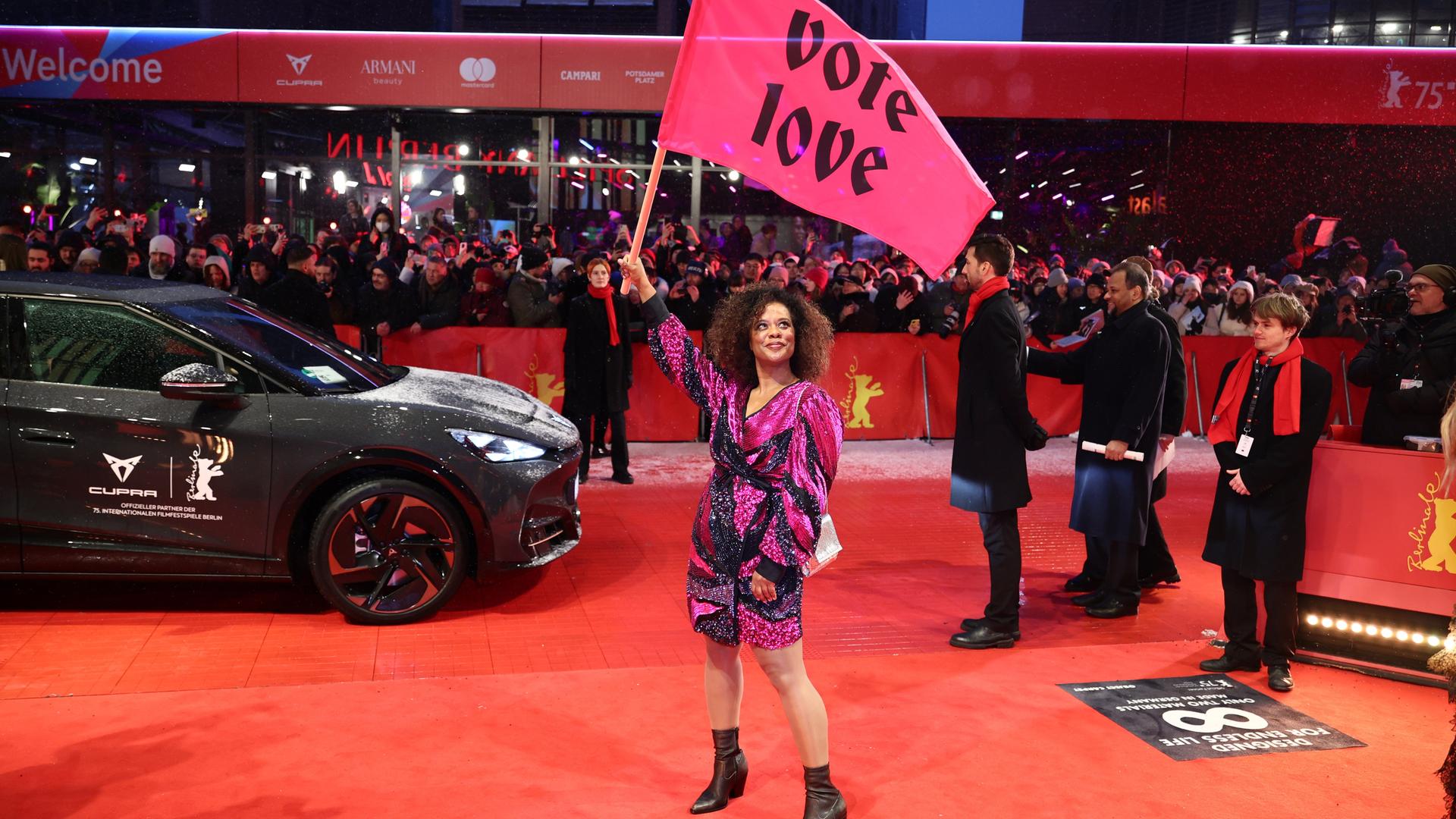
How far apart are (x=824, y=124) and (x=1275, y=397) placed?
2631 millimetres

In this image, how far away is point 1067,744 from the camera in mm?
4742

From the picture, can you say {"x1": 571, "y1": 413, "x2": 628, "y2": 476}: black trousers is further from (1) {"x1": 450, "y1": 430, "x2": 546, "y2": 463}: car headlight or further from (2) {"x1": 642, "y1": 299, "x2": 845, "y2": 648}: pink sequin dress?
(2) {"x1": 642, "y1": 299, "x2": 845, "y2": 648}: pink sequin dress

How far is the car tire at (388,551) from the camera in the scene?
19.9 ft

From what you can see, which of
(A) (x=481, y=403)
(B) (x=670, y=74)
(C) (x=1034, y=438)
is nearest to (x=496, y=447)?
(A) (x=481, y=403)

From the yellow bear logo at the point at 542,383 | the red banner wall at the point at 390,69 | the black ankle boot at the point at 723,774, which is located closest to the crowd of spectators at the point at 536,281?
the yellow bear logo at the point at 542,383

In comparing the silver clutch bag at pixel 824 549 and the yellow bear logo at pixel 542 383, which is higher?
the silver clutch bag at pixel 824 549

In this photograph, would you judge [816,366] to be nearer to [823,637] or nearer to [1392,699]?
[823,637]

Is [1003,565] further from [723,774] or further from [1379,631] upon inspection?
[723,774]

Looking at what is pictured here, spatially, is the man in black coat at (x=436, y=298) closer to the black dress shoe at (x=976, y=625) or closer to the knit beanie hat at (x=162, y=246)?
the knit beanie hat at (x=162, y=246)

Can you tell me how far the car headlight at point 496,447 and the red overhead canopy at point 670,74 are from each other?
1153 centimetres

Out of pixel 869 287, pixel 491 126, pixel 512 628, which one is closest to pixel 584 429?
pixel 512 628

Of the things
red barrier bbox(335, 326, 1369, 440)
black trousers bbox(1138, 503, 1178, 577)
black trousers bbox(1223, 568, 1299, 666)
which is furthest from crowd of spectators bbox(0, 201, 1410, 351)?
black trousers bbox(1223, 568, 1299, 666)

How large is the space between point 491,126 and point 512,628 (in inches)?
597

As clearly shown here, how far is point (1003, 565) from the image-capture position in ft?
19.7
